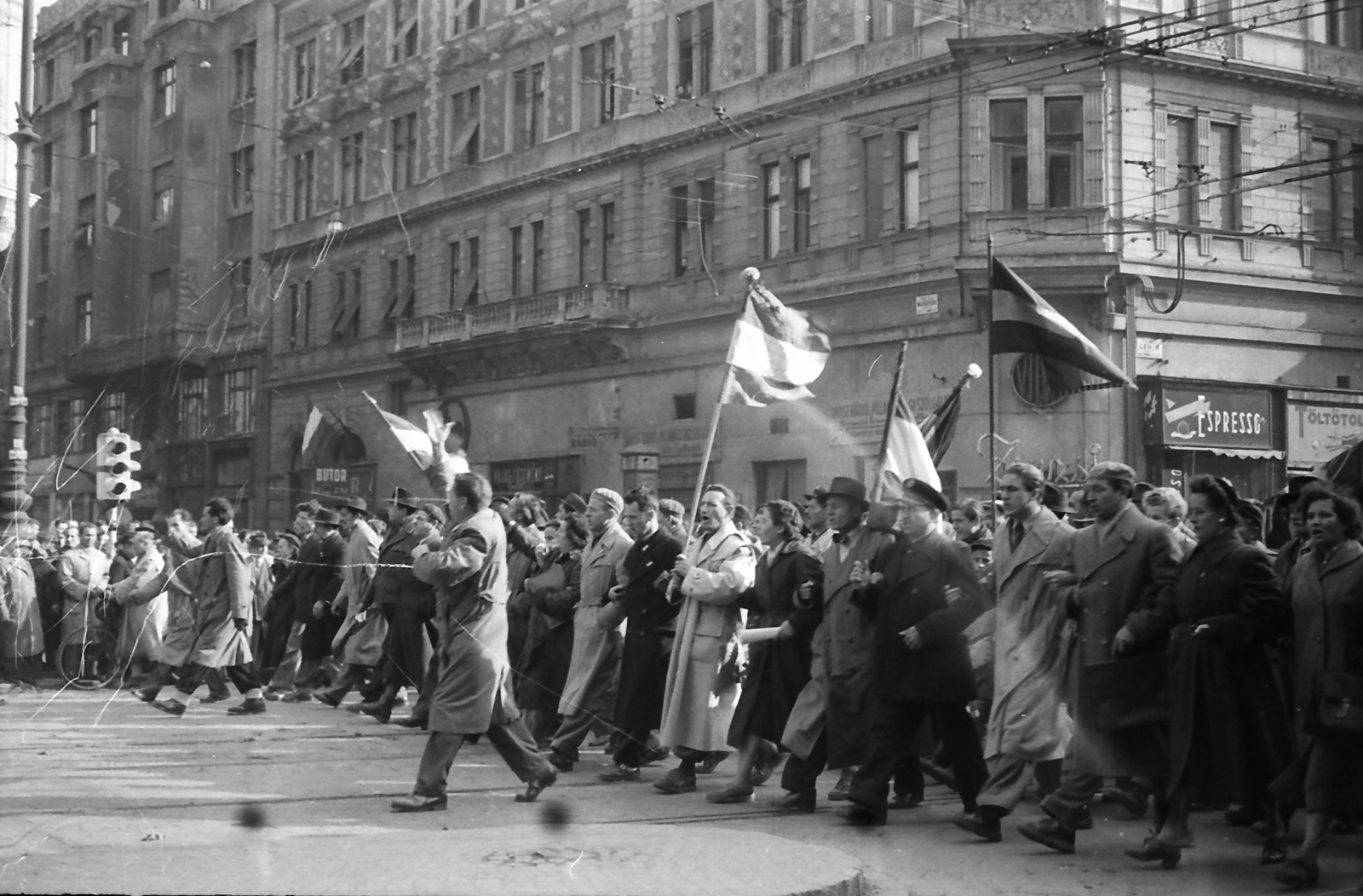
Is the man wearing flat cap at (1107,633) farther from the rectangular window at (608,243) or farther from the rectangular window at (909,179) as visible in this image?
the rectangular window at (909,179)

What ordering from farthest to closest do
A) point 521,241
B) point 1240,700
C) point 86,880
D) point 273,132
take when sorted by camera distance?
point 521,241
point 273,132
point 1240,700
point 86,880

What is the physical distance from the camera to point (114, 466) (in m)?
11.6

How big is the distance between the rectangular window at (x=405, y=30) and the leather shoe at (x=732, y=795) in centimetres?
739

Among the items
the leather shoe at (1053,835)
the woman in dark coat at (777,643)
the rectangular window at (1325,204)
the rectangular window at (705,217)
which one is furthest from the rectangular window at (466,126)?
the rectangular window at (1325,204)

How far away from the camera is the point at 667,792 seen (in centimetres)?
1034

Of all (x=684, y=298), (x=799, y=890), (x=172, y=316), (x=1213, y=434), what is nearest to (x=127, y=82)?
(x=172, y=316)

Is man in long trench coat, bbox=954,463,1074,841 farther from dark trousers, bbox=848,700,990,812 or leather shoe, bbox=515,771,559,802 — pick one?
leather shoe, bbox=515,771,559,802

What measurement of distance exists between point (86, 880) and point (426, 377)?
11.3 meters

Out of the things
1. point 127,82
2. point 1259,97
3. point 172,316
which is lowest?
point 172,316

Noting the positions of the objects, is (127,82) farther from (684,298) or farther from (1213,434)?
(1213,434)

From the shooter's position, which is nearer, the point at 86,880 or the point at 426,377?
the point at 86,880

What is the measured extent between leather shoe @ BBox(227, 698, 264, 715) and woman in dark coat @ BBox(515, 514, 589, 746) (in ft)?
10.8

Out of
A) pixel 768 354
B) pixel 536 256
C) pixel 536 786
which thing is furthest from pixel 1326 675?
pixel 536 256

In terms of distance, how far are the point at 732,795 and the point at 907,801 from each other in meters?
1.03
